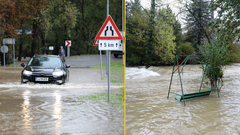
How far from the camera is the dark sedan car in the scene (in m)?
11.0

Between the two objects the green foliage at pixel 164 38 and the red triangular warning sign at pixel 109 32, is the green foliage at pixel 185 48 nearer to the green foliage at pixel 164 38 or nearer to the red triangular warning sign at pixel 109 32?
the green foliage at pixel 164 38

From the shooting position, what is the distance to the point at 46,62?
38.9ft

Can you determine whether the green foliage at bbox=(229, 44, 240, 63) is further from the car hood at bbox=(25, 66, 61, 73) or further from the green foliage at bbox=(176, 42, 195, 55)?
the car hood at bbox=(25, 66, 61, 73)

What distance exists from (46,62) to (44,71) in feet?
2.79

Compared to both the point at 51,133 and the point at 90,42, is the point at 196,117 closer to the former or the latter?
the point at 51,133

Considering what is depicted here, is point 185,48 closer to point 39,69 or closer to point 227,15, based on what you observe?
point 227,15

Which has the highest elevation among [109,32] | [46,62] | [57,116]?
[109,32]

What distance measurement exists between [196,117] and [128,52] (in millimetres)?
20759

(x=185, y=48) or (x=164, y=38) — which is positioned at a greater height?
(x=164, y=38)

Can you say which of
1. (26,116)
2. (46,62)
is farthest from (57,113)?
(46,62)

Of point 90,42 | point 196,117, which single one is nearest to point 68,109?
point 196,117

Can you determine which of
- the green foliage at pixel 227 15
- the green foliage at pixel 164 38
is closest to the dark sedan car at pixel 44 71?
the green foliage at pixel 227 15

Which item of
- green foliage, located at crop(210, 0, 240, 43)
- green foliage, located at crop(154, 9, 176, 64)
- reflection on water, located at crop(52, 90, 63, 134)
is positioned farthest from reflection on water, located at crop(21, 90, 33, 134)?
green foliage, located at crop(154, 9, 176, 64)

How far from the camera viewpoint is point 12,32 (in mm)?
17344
